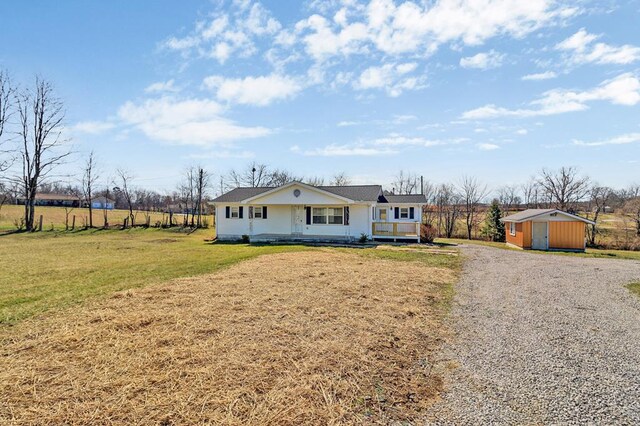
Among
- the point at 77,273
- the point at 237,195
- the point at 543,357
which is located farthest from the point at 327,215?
the point at 543,357

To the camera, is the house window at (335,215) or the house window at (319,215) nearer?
the house window at (335,215)

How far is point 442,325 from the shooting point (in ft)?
18.8

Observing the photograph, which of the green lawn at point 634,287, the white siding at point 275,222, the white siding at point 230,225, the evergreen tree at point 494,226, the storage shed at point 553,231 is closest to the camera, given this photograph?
the green lawn at point 634,287

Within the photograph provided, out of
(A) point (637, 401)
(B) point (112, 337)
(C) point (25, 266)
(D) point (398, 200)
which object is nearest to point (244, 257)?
(C) point (25, 266)

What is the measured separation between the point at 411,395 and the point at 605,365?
2.73m

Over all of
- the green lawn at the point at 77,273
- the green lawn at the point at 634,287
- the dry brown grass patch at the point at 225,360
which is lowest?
the green lawn at the point at 634,287

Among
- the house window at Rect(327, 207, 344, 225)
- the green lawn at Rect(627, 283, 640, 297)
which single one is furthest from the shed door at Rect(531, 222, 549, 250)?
the green lawn at Rect(627, 283, 640, 297)

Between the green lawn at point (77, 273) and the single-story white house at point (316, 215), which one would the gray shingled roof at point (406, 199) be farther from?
the green lawn at point (77, 273)

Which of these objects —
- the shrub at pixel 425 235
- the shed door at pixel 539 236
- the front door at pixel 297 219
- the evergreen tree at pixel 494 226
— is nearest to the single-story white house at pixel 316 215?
the front door at pixel 297 219

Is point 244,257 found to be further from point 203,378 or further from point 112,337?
point 203,378

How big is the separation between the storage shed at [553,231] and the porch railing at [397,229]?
23.4ft

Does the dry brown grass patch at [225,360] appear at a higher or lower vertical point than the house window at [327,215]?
lower

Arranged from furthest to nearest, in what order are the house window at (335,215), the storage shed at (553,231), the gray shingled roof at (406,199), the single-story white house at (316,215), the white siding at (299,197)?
the gray shingled roof at (406,199) → the house window at (335,215) → the single-story white house at (316,215) → the white siding at (299,197) → the storage shed at (553,231)

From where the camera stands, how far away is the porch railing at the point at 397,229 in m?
22.5
